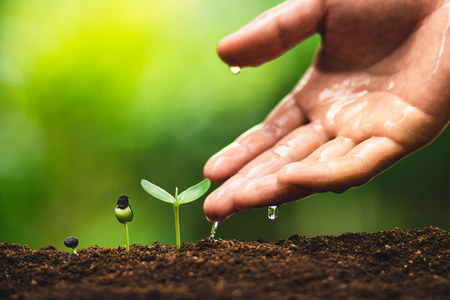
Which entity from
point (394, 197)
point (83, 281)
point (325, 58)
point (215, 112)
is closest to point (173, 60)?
point (215, 112)

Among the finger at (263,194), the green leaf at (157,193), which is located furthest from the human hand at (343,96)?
the green leaf at (157,193)

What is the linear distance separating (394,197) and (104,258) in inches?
86.4

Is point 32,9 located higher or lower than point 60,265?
higher

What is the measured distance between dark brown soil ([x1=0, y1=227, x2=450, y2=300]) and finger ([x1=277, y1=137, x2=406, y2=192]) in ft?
0.73

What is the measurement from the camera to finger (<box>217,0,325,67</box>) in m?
1.65

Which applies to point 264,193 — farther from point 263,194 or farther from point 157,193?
point 157,193

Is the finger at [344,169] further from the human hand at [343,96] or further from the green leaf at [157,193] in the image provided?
the green leaf at [157,193]

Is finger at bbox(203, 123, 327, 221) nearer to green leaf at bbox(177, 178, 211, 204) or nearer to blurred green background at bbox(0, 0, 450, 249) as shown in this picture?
green leaf at bbox(177, 178, 211, 204)

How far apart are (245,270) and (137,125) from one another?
1995 millimetres

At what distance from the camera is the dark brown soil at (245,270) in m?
0.91

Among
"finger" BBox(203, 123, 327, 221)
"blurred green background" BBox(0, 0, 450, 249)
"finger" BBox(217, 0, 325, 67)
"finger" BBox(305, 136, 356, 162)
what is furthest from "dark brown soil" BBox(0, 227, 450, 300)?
"blurred green background" BBox(0, 0, 450, 249)

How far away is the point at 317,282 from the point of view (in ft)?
3.21

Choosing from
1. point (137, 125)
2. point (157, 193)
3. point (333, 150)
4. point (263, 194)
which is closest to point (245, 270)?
point (263, 194)

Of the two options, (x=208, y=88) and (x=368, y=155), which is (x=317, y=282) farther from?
(x=208, y=88)
